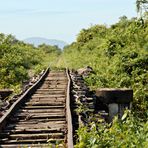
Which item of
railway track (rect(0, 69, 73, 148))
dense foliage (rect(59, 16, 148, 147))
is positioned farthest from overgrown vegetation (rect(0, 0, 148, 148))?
railway track (rect(0, 69, 73, 148))

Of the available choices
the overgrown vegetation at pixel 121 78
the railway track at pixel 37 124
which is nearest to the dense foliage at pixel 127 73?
the overgrown vegetation at pixel 121 78

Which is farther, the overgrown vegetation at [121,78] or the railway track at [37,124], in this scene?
the railway track at [37,124]

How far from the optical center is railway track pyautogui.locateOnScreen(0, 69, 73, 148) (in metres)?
7.21

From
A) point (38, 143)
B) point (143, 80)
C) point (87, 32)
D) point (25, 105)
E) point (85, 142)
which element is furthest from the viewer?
point (87, 32)

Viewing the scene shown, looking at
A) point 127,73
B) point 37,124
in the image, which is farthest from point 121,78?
point 37,124

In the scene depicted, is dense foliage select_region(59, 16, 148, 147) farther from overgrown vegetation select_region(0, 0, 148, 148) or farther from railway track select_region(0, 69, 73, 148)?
railway track select_region(0, 69, 73, 148)

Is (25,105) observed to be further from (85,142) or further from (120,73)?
(120,73)

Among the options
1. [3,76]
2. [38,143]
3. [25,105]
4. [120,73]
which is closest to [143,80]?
[120,73]

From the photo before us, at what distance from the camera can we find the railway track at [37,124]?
7.21m

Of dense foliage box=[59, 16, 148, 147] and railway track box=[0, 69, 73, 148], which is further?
railway track box=[0, 69, 73, 148]

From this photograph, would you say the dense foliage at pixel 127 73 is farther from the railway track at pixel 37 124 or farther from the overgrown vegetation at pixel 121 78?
the railway track at pixel 37 124

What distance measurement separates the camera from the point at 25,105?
35.0 feet

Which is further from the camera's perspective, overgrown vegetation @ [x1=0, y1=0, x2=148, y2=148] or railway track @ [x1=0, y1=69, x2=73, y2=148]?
railway track @ [x1=0, y1=69, x2=73, y2=148]

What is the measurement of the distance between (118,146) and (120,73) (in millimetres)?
14304
